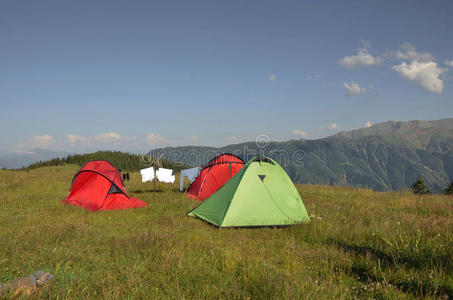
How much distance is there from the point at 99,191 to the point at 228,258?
8785 millimetres

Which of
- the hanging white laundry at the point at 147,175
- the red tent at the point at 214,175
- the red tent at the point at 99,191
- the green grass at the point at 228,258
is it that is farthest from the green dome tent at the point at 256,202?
the hanging white laundry at the point at 147,175

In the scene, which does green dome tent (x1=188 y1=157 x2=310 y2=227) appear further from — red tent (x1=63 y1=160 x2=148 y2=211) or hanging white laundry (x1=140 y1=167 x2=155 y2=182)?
hanging white laundry (x1=140 y1=167 x2=155 y2=182)

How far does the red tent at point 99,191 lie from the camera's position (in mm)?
11375

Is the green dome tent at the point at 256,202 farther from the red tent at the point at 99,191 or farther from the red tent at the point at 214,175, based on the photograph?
the red tent at the point at 214,175

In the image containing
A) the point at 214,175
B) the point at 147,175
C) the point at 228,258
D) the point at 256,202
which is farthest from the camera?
the point at 147,175

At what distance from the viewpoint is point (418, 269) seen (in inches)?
175

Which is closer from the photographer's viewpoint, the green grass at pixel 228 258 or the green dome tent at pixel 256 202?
the green grass at pixel 228 258

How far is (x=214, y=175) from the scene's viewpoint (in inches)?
552

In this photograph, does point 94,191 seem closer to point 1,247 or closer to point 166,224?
point 166,224

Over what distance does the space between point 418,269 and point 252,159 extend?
6.01 meters

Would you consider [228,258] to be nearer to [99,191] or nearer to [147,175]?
[99,191]

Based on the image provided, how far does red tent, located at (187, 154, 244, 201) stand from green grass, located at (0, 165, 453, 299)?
4458mm

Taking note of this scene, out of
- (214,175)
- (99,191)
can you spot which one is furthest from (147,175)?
(99,191)

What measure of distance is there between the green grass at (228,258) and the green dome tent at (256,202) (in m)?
0.51
